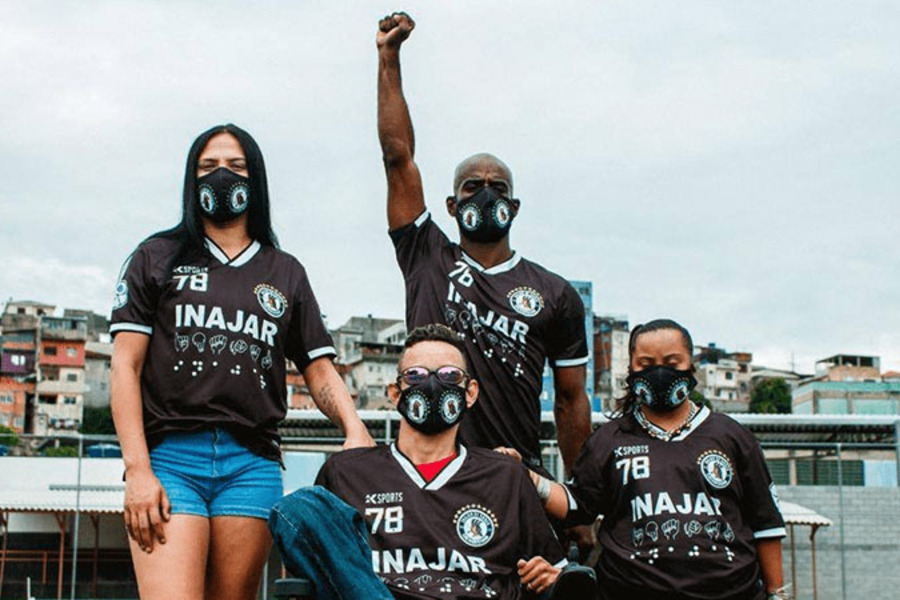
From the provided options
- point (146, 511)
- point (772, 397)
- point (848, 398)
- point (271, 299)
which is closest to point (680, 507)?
point (271, 299)

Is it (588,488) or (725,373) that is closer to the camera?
(588,488)

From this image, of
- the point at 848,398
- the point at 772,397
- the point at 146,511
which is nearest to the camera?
the point at 146,511

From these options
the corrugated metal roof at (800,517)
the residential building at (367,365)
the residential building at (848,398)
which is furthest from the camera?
the residential building at (367,365)

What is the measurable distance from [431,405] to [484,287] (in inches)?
25.3

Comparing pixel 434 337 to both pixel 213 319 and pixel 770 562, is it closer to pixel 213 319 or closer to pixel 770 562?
pixel 213 319

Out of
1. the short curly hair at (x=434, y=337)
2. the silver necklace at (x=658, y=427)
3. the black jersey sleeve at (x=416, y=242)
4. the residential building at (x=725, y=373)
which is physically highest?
the residential building at (x=725, y=373)

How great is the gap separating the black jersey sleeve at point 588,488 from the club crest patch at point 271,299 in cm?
121

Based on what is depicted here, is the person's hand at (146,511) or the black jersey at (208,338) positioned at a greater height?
the black jersey at (208,338)

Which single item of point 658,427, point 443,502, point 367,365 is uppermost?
point 367,365

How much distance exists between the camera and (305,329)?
364cm

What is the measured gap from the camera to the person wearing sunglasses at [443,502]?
3.30 m

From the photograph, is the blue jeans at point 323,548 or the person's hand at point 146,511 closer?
the blue jeans at point 323,548

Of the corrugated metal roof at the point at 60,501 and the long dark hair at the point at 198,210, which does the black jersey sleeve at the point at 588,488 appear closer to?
the long dark hair at the point at 198,210

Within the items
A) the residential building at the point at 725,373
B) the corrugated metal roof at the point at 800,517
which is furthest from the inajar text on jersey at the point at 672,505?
the residential building at the point at 725,373
